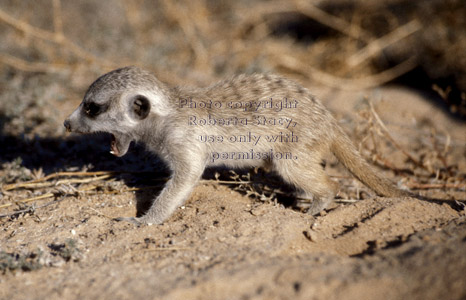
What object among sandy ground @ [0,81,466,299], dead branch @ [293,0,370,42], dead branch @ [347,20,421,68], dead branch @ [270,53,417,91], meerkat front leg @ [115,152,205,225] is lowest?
sandy ground @ [0,81,466,299]

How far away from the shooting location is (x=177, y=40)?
8.74 m

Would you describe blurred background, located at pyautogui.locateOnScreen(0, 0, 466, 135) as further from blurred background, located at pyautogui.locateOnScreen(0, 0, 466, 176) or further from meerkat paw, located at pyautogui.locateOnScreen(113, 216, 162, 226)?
meerkat paw, located at pyautogui.locateOnScreen(113, 216, 162, 226)

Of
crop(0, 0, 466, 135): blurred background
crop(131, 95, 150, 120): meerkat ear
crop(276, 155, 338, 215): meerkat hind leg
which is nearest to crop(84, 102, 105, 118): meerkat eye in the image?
crop(131, 95, 150, 120): meerkat ear

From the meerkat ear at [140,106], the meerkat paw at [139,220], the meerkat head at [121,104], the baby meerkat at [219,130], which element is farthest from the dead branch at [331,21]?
the meerkat paw at [139,220]

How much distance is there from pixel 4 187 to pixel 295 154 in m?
3.32

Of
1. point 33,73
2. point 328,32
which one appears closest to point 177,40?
point 33,73

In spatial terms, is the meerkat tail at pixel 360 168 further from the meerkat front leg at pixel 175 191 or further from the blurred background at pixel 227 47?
the blurred background at pixel 227 47

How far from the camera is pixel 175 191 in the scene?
3.89 meters

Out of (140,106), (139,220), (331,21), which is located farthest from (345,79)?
(139,220)

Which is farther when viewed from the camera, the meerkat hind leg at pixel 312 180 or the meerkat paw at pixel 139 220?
the meerkat hind leg at pixel 312 180

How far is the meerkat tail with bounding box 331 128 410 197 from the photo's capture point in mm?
4051

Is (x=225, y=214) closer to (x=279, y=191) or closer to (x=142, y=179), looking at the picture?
(x=279, y=191)

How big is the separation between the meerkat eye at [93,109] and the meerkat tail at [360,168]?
97.2 inches

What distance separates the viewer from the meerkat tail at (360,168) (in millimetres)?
4051
